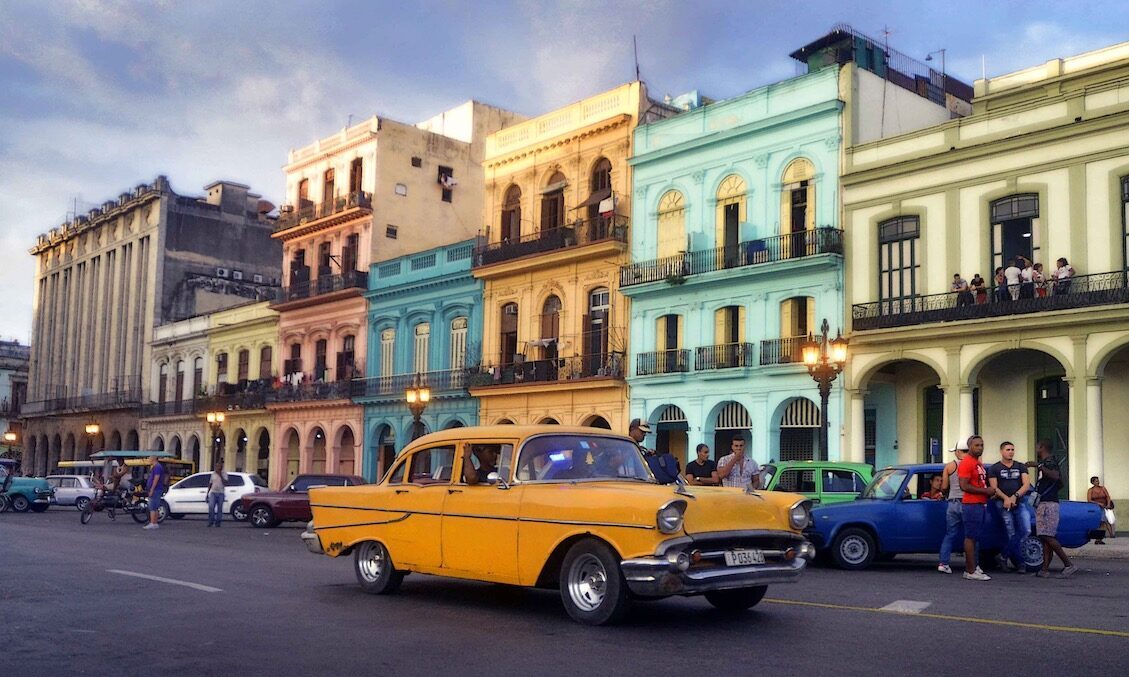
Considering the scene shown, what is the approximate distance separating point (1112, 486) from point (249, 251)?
158 feet

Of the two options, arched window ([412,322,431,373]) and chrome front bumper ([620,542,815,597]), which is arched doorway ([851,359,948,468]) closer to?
arched window ([412,322,431,373])

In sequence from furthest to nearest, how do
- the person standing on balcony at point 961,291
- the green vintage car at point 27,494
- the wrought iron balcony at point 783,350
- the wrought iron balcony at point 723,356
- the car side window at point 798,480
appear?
the green vintage car at point 27,494
the wrought iron balcony at point 723,356
the wrought iron balcony at point 783,350
the person standing on balcony at point 961,291
the car side window at point 798,480

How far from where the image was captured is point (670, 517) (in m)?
8.72

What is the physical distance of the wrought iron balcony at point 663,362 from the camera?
33750 millimetres

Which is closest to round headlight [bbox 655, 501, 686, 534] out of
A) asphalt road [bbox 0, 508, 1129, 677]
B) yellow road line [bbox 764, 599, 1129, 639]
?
asphalt road [bbox 0, 508, 1129, 677]

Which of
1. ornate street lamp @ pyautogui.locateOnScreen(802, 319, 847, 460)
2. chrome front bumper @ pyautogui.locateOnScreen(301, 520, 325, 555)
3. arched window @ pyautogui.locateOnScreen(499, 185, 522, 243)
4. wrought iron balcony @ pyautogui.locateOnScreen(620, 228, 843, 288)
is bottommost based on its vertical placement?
chrome front bumper @ pyautogui.locateOnScreen(301, 520, 325, 555)

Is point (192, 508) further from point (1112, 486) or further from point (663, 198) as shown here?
point (1112, 486)

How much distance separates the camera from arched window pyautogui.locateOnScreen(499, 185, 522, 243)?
4078 cm

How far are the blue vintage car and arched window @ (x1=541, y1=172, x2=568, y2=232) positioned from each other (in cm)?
2340

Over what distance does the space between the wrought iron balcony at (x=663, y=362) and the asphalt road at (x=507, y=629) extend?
65.9ft

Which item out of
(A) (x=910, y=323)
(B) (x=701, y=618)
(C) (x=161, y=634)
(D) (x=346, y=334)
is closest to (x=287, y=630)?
(C) (x=161, y=634)

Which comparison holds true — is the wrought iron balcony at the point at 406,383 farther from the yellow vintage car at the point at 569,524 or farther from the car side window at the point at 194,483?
the yellow vintage car at the point at 569,524

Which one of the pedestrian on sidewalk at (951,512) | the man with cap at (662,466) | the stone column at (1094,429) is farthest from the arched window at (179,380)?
the pedestrian on sidewalk at (951,512)

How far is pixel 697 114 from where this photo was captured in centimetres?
3441
